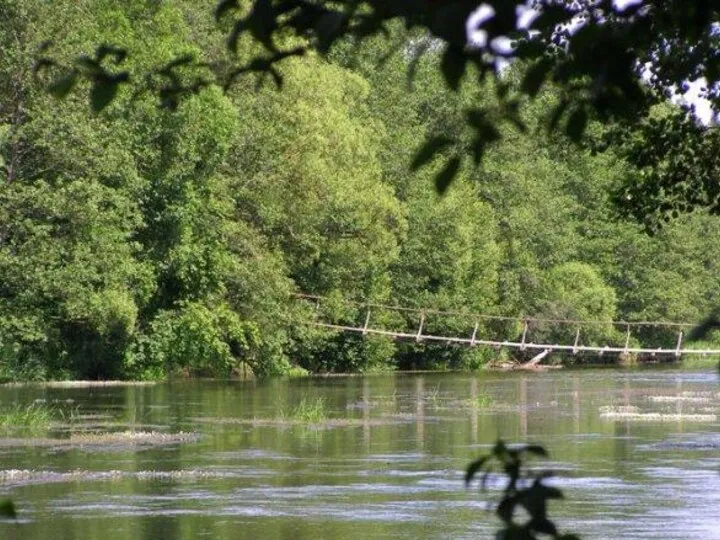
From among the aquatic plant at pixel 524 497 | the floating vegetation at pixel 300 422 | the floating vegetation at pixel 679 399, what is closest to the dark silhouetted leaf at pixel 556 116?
the aquatic plant at pixel 524 497

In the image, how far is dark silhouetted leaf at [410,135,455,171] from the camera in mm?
2787

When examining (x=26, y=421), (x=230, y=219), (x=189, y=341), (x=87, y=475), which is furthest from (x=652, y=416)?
(x=230, y=219)

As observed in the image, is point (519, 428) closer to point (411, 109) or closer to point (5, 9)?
point (5, 9)

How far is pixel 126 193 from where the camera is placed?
136 feet

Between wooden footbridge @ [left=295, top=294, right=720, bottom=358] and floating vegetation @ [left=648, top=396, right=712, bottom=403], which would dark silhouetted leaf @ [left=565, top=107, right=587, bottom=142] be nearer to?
floating vegetation @ [left=648, top=396, right=712, bottom=403]

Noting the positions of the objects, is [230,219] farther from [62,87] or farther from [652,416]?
[62,87]

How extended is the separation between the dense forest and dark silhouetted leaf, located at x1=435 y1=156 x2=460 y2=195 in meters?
25.2

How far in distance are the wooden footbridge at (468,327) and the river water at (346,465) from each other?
1359 centimetres

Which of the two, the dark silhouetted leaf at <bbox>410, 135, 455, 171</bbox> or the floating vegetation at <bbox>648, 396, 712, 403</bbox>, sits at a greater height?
the dark silhouetted leaf at <bbox>410, 135, 455, 171</bbox>

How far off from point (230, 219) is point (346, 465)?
28080 millimetres

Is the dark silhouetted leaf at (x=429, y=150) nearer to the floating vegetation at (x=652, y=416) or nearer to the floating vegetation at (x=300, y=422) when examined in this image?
the floating vegetation at (x=300, y=422)

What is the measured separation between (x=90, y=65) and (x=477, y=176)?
60.6 meters

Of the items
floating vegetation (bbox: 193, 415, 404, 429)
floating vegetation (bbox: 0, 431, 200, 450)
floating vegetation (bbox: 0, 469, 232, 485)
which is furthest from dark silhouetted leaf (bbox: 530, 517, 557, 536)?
floating vegetation (bbox: 193, 415, 404, 429)

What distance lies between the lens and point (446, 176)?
9.53 ft
